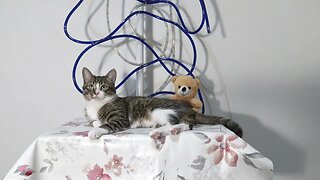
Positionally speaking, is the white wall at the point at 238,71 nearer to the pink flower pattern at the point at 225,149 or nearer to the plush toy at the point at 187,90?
the plush toy at the point at 187,90

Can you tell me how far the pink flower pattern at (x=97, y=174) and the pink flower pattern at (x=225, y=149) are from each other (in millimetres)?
294

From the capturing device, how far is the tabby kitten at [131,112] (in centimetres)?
104

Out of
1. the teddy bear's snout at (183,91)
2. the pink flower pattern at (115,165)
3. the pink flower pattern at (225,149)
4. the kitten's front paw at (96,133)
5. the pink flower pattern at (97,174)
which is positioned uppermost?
the teddy bear's snout at (183,91)

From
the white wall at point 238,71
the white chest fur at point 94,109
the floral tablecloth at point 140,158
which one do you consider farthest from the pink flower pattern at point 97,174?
the white wall at point 238,71

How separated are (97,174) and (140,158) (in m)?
0.13

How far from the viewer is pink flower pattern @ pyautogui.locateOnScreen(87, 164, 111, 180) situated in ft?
2.93

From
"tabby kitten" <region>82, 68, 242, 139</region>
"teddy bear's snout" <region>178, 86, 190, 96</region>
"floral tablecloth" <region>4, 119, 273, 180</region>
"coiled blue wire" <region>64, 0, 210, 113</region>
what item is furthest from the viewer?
"coiled blue wire" <region>64, 0, 210, 113</region>

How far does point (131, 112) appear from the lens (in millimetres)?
1098

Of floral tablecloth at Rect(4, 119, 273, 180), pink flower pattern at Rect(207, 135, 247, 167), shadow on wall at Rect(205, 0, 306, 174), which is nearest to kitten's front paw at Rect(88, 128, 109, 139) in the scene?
floral tablecloth at Rect(4, 119, 273, 180)

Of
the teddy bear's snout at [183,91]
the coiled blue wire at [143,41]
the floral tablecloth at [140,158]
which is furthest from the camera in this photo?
the coiled blue wire at [143,41]

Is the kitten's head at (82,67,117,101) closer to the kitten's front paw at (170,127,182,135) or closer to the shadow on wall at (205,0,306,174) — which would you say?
the kitten's front paw at (170,127,182,135)

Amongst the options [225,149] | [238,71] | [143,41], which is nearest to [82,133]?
[225,149]

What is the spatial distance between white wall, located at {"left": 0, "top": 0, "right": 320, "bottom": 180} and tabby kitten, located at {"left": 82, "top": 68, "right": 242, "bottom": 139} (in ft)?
0.95

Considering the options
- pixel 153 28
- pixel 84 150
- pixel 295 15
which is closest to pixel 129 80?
pixel 153 28
